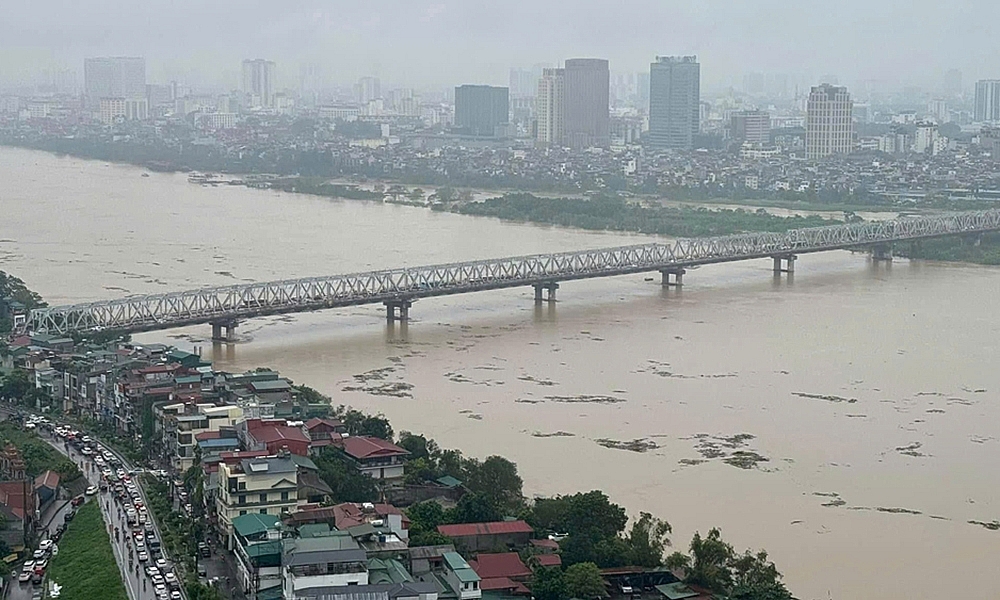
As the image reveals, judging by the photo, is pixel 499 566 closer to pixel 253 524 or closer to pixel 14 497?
pixel 253 524

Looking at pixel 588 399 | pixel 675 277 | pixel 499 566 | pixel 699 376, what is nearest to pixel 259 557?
pixel 499 566

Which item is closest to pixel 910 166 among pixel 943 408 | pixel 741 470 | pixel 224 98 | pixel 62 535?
pixel 943 408

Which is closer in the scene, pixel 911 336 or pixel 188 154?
pixel 911 336

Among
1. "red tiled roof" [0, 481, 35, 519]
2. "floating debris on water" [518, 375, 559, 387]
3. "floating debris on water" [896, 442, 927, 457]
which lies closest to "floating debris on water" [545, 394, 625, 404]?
"floating debris on water" [518, 375, 559, 387]

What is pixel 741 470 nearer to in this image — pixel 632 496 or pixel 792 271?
pixel 632 496

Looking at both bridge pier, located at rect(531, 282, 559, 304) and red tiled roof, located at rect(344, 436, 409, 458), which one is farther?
bridge pier, located at rect(531, 282, 559, 304)

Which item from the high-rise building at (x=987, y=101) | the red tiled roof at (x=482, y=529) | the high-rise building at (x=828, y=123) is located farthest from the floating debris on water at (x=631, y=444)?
the high-rise building at (x=987, y=101)

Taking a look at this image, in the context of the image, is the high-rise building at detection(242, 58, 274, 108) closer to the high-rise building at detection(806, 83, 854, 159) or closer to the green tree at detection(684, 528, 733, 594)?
the high-rise building at detection(806, 83, 854, 159)
